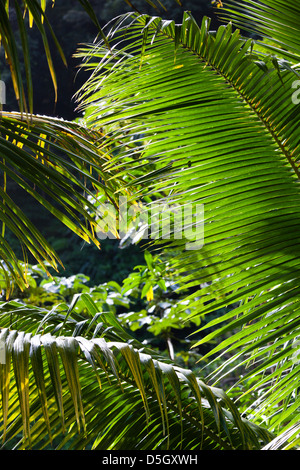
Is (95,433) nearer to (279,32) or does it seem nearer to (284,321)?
(284,321)

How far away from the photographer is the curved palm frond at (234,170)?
794mm

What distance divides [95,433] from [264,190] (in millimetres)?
544

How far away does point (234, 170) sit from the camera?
84cm

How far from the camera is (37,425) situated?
0.86m

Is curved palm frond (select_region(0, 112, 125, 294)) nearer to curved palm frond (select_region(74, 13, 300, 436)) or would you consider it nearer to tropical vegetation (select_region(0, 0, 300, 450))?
tropical vegetation (select_region(0, 0, 300, 450))

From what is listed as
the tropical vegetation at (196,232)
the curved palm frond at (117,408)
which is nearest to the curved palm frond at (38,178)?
the tropical vegetation at (196,232)

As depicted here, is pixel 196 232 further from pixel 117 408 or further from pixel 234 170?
pixel 117 408

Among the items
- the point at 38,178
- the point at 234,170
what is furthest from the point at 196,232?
the point at 38,178

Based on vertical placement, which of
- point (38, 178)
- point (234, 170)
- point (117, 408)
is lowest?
point (117, 408)

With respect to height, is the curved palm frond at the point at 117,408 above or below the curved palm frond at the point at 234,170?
below

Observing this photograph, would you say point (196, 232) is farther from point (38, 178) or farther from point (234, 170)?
point (38, 178)

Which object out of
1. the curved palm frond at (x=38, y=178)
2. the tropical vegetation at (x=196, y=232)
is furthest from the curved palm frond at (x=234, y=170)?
the curved palm frond at (x=38, y=178)

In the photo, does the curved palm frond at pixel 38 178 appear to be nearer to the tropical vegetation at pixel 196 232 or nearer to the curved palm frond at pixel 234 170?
the tropical vegetation at pixel 196 232

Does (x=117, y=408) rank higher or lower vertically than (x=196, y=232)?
lower
